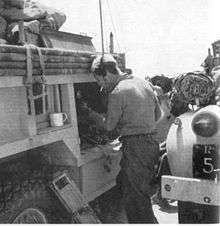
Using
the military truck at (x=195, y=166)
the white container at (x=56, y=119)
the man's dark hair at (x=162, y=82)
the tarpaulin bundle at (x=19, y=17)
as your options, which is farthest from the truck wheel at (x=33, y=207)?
the man's dark hair at (x=162, y=82)

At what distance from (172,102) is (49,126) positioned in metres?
2.69

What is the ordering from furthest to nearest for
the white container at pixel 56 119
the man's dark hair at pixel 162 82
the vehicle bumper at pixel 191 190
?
the man's dark hair at pixel 162 82
the white container at pixel 56 119
the vehicle bumper at pixel 191 190

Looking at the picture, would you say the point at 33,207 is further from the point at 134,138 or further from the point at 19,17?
the point at 19,17

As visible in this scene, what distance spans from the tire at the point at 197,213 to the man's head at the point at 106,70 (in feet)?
5.46

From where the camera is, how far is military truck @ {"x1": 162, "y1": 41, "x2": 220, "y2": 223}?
3.66m

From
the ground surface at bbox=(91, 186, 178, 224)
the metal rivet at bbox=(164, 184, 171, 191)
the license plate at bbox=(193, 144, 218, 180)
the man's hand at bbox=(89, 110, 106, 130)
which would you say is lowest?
the ground surface at bbox=(91, 186, 178, 224)

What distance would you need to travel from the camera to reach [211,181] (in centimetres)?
363

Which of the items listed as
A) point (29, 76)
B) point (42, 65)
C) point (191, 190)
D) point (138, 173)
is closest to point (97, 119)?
point (138, 173)

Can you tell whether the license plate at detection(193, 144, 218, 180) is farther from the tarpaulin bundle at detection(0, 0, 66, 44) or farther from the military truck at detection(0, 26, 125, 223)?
the tarpaulin bundle at detection(0, 0, 66, 44)

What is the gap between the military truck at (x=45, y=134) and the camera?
3914 millimetres

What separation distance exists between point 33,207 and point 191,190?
1.68 meters

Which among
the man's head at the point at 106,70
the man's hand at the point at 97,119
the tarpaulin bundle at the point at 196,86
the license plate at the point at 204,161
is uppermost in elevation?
the man's head at the point at 106,70

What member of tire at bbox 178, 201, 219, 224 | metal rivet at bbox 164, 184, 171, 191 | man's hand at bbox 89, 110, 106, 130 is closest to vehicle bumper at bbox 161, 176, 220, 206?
metal rivet at bbox 164, 184, 171, 191

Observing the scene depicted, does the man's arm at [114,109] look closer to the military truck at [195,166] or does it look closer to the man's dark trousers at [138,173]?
the man's dark trousers at [138,173]
